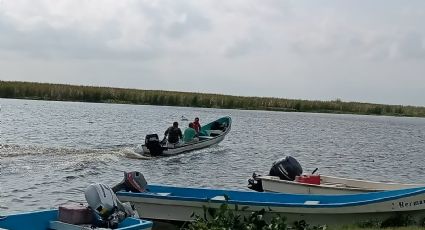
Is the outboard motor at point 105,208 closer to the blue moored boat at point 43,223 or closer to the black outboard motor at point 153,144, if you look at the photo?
the blue moored boat at point 43,223

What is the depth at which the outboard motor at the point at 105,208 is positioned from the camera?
10.7 meters

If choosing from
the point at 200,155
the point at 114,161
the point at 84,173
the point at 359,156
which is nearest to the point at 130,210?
the point at 84,173

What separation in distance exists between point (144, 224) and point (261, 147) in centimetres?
2941

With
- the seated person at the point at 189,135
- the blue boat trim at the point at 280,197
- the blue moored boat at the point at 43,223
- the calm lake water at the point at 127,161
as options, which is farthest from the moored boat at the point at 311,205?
the seated person at the point at 189,135

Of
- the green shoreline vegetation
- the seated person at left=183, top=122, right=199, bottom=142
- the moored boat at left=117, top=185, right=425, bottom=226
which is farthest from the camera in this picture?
the green shoreline vegetation

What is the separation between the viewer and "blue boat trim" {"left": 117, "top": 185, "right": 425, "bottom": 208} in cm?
1312

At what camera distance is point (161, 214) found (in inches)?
534

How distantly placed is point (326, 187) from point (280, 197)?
2.49 metres

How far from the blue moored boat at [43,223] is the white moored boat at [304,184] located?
6.65 meters

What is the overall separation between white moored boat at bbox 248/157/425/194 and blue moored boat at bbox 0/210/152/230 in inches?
262

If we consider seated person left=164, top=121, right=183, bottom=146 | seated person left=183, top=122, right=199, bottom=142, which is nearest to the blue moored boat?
seated person left=164, top=121, right=183, bottom=146

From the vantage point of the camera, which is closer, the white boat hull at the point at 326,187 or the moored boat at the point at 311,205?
the moored boat at the point at 311,205

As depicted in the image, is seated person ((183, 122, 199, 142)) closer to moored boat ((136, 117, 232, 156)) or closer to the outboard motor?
moored boat ((136, 117, 232, 156))

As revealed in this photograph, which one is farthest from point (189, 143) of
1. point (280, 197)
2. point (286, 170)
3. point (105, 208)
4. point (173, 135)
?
point (105, 208)
